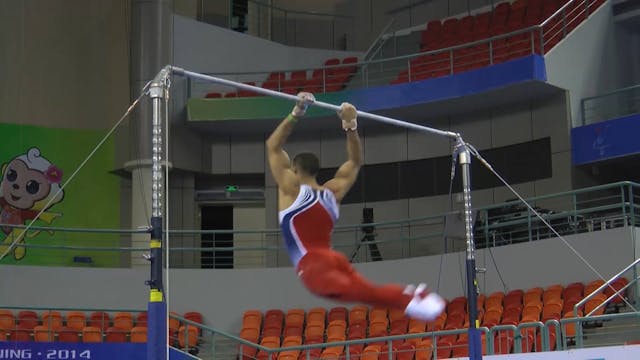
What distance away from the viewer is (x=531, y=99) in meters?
20.6

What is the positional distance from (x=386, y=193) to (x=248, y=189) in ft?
10.9

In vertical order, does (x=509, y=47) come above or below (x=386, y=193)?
above

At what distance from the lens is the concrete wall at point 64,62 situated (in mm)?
21281

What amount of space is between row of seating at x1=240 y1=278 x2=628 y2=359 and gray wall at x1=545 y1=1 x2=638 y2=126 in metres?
4.81

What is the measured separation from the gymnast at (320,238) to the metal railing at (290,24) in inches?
694

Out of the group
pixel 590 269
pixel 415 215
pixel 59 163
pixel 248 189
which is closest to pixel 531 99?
pixel 415 215

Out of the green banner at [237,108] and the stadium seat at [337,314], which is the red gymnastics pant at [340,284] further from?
the green banner at [237,108]

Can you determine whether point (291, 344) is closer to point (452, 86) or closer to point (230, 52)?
point (452, 86)

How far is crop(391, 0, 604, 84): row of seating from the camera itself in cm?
2020

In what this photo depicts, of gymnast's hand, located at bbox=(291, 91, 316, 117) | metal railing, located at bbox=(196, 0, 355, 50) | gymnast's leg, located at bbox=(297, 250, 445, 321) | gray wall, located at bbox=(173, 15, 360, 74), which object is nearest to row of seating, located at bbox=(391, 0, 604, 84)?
gray wall, located at bbox=(173, 15, 360, 74)

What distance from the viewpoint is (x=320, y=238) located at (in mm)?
7281

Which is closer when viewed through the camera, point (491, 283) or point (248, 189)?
point (491, 283)

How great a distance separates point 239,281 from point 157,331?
10414 millimetres

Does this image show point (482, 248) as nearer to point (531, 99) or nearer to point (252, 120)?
point (531, 99)
